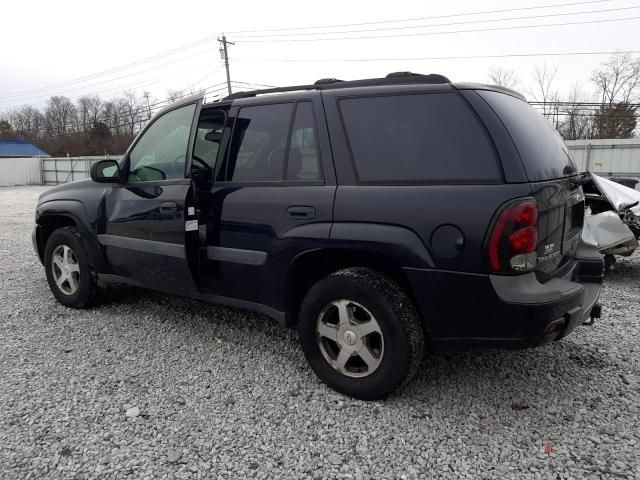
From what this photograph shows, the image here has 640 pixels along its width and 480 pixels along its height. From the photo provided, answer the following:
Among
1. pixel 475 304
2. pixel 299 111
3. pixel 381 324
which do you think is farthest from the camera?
pixel 299 111

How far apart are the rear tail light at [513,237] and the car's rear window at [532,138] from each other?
194 mm

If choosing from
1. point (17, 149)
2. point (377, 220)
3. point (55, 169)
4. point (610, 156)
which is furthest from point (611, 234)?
point (17, 149)

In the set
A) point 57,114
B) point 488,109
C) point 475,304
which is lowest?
point 475,304

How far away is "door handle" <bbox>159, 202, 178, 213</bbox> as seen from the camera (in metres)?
3.49

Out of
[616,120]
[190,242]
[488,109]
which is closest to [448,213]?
[488,109]

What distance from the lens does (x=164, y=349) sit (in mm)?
3596

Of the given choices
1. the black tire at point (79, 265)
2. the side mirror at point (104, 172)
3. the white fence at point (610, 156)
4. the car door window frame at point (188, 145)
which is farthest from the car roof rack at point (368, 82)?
the white fence at point (610, 156)

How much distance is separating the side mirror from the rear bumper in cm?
275

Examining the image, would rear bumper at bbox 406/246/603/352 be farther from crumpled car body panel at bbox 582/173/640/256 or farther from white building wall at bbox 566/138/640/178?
white building wall at bbox 566/138/640/178

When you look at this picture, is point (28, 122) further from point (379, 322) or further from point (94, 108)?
point (379, 322)

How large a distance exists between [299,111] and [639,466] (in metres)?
2.62

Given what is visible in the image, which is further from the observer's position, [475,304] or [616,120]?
[616,120]

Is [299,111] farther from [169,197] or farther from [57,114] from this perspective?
[57,114]

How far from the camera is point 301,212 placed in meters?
2.88
